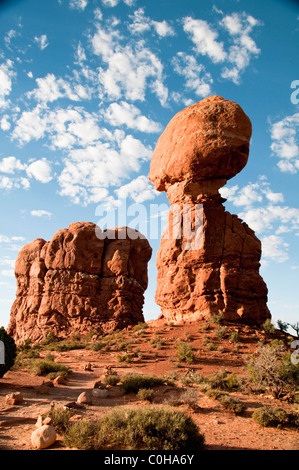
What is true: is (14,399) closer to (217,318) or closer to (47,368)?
(47,368)

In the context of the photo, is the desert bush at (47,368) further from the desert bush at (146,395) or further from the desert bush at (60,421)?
the desert bush at (60,421)

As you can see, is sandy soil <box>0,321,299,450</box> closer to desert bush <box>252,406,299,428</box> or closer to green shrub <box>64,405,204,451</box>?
desert bush <box>252,406,299,428</box>

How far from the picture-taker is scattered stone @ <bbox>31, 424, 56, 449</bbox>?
615 cm

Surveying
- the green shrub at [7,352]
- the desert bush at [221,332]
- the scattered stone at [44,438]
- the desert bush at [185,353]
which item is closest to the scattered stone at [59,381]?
the green shrub at [7,352]

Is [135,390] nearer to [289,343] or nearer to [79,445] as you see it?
[79,445]

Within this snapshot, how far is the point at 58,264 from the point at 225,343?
17.3 metres

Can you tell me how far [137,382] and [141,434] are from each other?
5781mm

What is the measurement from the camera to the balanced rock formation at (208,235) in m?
20.3

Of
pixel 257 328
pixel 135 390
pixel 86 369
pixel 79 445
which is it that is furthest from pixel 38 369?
pixel 257 328

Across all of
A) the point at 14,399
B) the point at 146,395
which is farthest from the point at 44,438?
the point at 146,395

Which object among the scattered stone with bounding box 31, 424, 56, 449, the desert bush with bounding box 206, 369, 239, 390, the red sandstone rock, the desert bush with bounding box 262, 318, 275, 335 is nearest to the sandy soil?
the scattered stone with bounding box 31, 424, 56, 449

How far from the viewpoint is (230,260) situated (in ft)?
68.3

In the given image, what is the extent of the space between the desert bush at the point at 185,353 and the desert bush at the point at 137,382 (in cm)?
379
